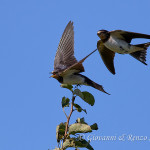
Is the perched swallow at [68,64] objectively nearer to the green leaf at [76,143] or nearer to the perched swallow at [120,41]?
the perched swallow at [120,41]

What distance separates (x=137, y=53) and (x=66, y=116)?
7.11ft

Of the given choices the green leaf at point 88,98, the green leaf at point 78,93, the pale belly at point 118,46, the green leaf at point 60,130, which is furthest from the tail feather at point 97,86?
the green leaf at point 60,130

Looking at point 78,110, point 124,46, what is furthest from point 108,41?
point 78,110

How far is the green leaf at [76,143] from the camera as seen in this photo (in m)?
2.25

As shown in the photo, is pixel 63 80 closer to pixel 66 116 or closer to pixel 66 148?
pixel 66 116

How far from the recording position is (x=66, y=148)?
227 cm

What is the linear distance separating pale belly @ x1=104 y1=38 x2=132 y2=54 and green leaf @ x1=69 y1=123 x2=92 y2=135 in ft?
5.77

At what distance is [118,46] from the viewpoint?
13.2 feet

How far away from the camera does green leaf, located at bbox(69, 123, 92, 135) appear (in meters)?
2.39

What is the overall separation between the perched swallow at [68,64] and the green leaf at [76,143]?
1.22 meters

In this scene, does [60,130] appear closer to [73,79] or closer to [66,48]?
[73,79]

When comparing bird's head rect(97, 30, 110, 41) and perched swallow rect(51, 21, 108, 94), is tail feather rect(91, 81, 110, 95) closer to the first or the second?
perched swallow rect(51, 21, 108, 94)

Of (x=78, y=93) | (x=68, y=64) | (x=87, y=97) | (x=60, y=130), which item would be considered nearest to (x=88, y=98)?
(x=87, y=97)

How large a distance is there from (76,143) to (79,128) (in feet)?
0.37
